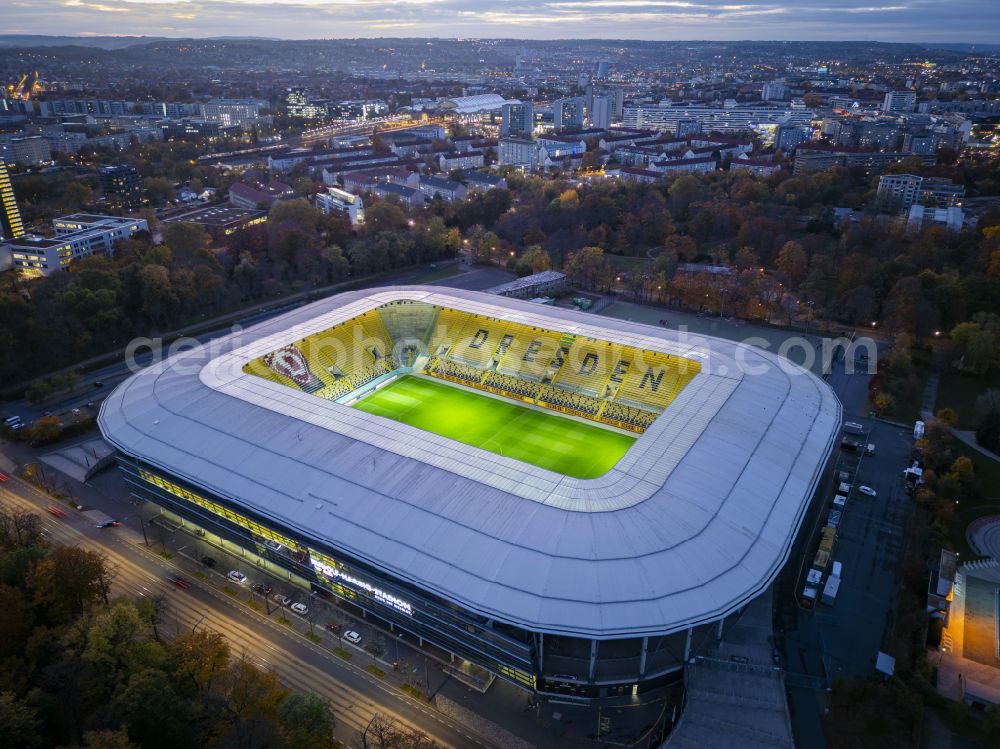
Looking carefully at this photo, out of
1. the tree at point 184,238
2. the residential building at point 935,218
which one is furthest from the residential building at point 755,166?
the tree at point 184,238

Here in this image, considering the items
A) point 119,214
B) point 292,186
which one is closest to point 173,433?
point 119,214

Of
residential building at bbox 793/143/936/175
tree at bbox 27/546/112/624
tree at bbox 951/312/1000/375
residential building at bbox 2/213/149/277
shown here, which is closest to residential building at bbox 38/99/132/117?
residential building at bbox 2/213/149/277

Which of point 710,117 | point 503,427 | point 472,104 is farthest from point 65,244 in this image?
point 710,117

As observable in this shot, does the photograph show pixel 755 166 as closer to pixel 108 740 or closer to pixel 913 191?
pixel 913 191

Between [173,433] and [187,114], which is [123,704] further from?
[187,114]

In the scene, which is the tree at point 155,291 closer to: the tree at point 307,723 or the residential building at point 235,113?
the tree at point 307,723

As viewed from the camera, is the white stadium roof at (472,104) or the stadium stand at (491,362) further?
the white stadium roof at (472,104)
